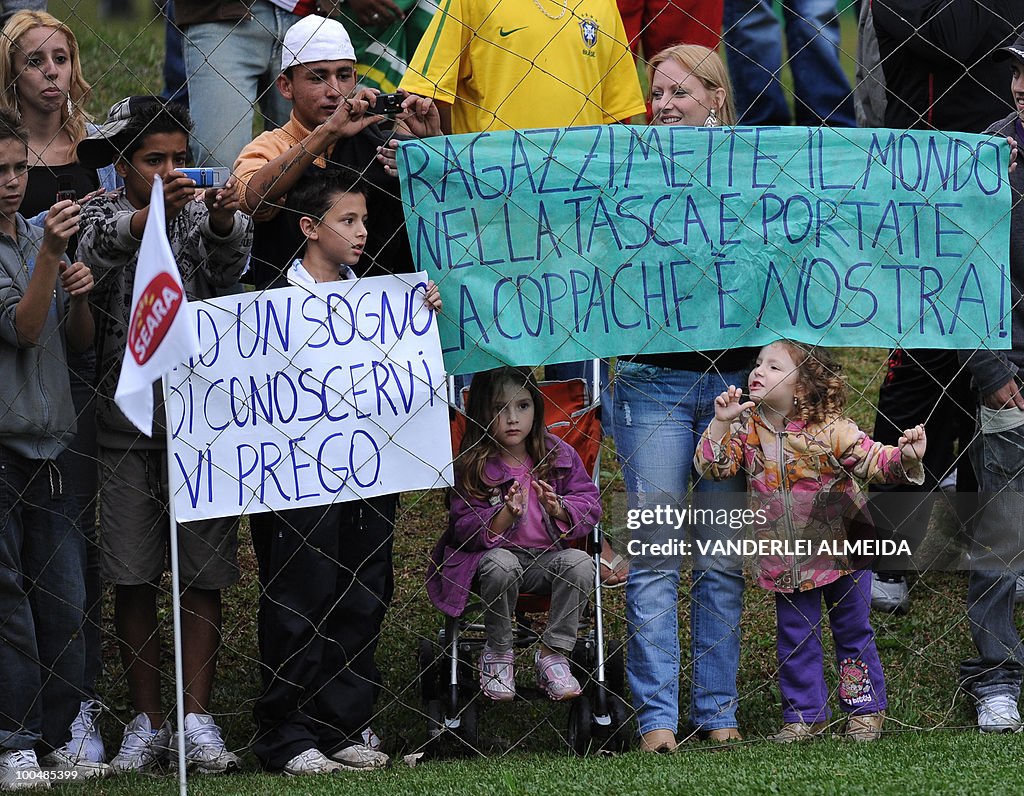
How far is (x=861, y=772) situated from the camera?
4418mm

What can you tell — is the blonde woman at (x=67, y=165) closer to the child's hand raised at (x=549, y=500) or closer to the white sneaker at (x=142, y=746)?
the white sneaker at (x=142, y=746)

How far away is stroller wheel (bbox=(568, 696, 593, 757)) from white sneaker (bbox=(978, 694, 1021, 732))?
139 centimetres

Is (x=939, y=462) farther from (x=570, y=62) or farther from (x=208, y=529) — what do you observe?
(x=208, y=529)

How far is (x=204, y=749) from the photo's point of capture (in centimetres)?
490

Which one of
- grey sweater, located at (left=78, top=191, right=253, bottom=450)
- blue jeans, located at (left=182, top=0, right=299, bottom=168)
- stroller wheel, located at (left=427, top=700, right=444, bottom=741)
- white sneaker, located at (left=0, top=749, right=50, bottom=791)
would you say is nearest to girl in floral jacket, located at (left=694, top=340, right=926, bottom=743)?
stroller wheel, located at (left=427, top=700, right=444, bottom=741)

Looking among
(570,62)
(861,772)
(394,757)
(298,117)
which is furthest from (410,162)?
(861,772)

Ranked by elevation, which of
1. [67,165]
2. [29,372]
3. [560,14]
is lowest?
[29,372]

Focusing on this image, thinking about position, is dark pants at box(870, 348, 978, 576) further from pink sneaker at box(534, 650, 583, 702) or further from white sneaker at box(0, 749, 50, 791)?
white sneaker at box(0, 749, 50, 791)

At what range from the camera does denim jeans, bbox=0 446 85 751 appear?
472 centimetres

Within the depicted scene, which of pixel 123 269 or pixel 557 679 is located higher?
pixel 123 269

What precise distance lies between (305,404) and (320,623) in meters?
0.73

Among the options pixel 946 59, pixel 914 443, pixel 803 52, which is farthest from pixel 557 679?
pixel 803 52

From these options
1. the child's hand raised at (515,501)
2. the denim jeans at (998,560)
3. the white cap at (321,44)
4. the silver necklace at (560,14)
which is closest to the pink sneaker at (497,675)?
the child's hand raised at (515,501)

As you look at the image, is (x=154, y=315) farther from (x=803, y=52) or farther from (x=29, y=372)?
(x=803, y=52)
